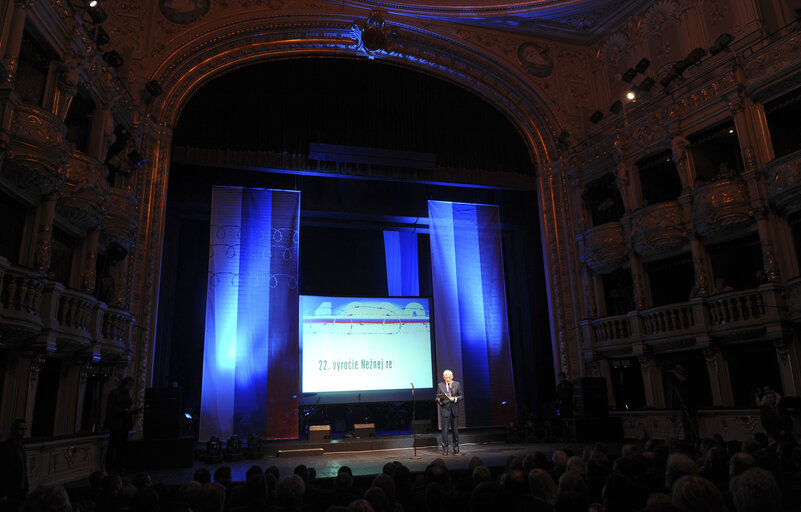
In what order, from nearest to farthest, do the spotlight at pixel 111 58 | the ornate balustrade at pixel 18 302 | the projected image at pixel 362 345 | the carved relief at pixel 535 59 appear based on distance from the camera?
1. the ornate balustrade at pixel 18 302
2. the spotlight at pixel 111 58
3. the projected image at pixel 362 345
4. the carved relief at pixel 535 59

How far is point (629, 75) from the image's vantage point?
1092cm

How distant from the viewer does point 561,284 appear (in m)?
11.6

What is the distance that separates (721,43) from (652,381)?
229 inches

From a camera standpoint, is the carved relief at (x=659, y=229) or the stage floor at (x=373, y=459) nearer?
the stage floor at (x=373, y=459)

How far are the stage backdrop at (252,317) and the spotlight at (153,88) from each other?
7.01ft

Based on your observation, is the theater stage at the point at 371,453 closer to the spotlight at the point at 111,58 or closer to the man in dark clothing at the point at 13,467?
the man in dark clothing at the point at 13,467

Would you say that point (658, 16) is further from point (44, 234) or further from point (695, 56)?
point (44, 234)

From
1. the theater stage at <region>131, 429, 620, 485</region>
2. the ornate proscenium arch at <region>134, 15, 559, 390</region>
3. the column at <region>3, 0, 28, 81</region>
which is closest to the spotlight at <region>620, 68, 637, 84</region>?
the ornate proscenium arch at <region>134, 15, 559, 390</region>

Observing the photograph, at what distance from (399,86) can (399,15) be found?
1453 mm

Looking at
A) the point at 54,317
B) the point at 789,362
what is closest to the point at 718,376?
the point at 789,362

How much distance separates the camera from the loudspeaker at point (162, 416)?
7.76 metres

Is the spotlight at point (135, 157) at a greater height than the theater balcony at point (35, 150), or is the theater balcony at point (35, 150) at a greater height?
the spotlight at point (135, 157)

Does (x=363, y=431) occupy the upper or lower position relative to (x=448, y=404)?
lower

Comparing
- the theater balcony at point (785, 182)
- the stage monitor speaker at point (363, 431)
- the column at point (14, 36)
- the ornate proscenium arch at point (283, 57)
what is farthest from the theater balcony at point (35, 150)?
the theater balcony at point (785, 182)
